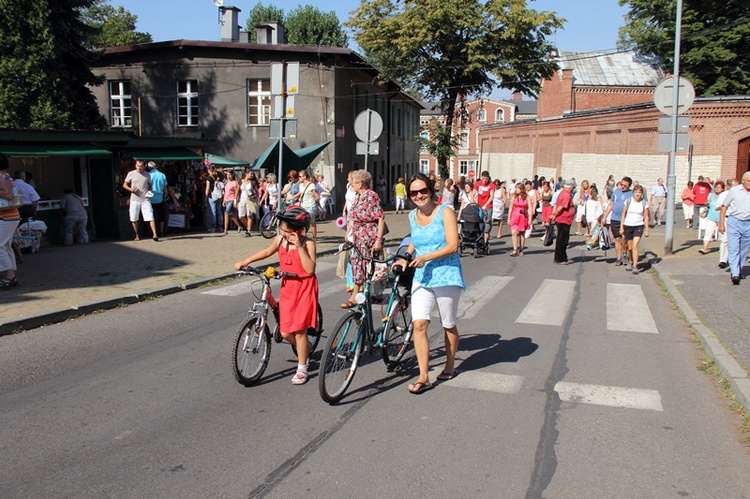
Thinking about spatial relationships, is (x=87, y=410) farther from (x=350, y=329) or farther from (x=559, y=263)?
(x=559, y=263)

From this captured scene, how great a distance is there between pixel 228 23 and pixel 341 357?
1269 inches

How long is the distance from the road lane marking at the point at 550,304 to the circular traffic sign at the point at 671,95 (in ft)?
20.0

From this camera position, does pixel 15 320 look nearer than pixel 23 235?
Yes

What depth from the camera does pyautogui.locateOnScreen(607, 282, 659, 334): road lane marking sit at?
Answer: 28.9 ft

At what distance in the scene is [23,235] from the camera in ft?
44.0

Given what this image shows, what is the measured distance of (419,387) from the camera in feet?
19.1

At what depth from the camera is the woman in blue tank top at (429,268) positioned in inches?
224

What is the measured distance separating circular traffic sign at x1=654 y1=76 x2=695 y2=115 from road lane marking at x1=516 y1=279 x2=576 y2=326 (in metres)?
6.08

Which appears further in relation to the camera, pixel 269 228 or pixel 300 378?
pixel 269 228

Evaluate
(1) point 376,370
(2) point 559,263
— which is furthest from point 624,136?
(1) point 376,370

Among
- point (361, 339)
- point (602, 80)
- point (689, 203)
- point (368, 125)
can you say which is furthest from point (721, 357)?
point (602, 80)

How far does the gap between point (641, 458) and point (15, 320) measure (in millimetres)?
6773

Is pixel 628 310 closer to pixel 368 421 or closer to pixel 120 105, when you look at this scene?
pixel 368 421

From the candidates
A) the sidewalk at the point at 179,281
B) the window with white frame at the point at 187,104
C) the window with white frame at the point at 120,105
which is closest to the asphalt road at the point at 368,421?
the sidewalk at the point at 179,281
